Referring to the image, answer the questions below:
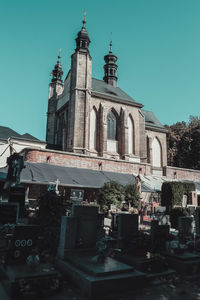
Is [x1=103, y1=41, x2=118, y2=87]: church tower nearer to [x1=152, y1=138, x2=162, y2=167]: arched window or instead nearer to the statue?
[x1=152, y1=138, x2=162, y2=167]: arched window

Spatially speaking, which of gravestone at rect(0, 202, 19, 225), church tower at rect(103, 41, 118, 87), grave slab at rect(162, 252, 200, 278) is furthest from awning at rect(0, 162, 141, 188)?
church tower at rect(103, 41, 118, 87)

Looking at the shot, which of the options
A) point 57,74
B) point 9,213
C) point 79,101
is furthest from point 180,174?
point 57,74

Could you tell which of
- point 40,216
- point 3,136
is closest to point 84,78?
point 3,136

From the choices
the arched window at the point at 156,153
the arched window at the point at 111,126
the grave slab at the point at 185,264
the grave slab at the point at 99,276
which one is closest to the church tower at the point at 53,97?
the arched window at the point at 111,126

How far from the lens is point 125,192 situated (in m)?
15.5

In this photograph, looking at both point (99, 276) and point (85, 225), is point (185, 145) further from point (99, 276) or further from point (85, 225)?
point (99, 276)

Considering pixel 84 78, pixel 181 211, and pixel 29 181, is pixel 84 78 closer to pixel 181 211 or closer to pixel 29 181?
pixel 29 181

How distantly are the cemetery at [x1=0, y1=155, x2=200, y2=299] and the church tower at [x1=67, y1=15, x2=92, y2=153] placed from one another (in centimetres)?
1431

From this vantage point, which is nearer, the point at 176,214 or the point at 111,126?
the point at 176,214

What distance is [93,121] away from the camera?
88.2 feet

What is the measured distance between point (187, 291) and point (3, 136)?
2776 centimetres

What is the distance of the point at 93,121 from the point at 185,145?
18089 mm

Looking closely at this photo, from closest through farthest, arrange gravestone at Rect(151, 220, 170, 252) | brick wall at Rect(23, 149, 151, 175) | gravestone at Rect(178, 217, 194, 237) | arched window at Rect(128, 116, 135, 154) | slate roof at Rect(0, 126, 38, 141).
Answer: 1. gravestone at Rect(151, 220, 170, 252)
2. gravestone at Rect(178, 217, 194, 237)
3. brick wall at Rect(23, 149, 151, 175)
4. slate roof at Rect(0, 126, 38, 141)
5. arched window at Rect(128, 116, 135, 154)

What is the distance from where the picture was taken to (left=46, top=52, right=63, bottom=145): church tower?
105 feet
